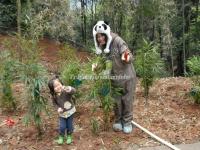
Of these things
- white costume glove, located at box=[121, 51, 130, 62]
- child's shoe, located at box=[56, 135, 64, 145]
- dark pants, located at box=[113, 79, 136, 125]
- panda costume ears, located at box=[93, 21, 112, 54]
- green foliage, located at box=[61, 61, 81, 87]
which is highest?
panda costume ears, located at box=[93, 21, 112, 54]

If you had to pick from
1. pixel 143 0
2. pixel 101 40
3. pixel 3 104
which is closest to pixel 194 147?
pixel 101 40

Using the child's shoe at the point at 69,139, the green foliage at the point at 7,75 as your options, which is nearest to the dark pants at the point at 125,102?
the child's shoe at the point at 69,139

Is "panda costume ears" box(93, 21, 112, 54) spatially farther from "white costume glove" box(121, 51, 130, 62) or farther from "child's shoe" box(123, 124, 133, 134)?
"child's shoe" box(123, 124, 133, 134)

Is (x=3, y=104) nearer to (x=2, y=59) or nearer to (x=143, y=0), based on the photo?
(x=2, y=59)

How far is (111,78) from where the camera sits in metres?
5.78

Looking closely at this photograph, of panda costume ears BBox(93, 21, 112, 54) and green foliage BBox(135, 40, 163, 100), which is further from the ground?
panda costume ears BBox(93, 21, 112, 54)

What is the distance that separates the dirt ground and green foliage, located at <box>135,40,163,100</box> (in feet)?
1.63

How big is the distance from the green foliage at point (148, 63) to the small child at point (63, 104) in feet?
6.35

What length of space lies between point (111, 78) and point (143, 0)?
13.5 metres

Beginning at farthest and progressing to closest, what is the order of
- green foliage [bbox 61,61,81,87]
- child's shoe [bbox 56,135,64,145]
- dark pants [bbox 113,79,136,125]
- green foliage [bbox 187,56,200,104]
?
1. green foliage [bbox 187,56,200,104]
2. green foliage [bbox 61,61,81,87]
3. dark pants [bbox 113,79,136,125]
4. child's shoe [bbox 56,135,64,145]

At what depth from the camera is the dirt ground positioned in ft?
18.2

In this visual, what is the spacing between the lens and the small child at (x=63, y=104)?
5.40 meters

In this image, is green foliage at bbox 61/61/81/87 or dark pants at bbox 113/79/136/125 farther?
green foliage at bbox 61/61/81/87

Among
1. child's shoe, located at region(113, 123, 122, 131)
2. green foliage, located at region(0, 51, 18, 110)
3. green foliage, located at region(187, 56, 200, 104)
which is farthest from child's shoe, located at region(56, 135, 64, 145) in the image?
green foliage, located at region(187, 56, 200, 104)
